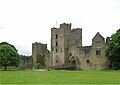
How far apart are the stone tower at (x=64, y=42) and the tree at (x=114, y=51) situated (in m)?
14.5

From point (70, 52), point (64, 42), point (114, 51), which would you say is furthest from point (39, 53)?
point (114, 51)

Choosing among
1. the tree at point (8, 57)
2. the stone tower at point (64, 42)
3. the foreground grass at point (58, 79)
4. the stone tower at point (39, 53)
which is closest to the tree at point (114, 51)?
the stone tower at point (64, 42)

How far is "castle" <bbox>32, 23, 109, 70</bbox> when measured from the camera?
3329 inches

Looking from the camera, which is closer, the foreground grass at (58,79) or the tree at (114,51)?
the foreground grass at (58,79)

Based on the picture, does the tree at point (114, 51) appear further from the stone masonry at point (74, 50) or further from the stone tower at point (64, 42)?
the stone tower at point (64, 42)

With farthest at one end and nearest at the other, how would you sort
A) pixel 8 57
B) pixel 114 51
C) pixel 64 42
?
pixel 64 42, pixel 8 57, pixel 114 51

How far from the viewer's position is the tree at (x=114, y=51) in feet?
249

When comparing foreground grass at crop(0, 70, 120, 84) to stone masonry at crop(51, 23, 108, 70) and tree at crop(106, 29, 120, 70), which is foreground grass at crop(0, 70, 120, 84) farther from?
stone masonry at crop(51, 23, 108, 70)

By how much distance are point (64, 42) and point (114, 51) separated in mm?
20052

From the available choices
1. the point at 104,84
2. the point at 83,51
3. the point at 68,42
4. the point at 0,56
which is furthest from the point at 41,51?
the point at 104,84

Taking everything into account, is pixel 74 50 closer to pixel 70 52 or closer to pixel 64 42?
pixel 70 52

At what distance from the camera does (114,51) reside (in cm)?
7619

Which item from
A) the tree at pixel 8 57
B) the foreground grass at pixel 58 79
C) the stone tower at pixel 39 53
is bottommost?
the foreground grass at pixel 58 79

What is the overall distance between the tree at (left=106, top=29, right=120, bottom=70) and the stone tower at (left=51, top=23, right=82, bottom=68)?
14.5 m
